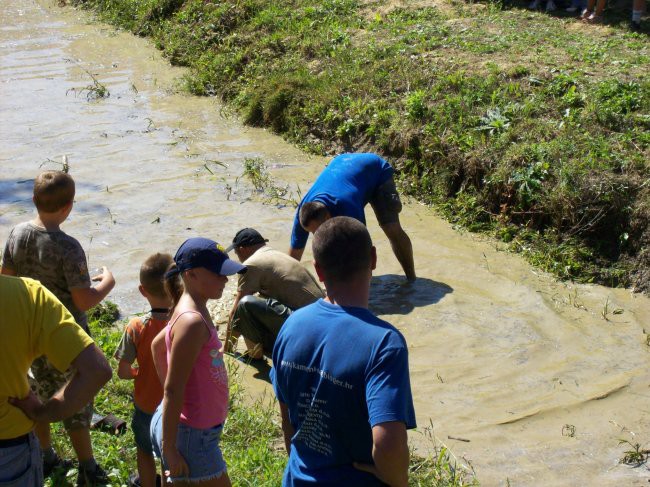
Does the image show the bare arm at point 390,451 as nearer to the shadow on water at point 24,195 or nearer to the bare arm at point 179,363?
the bare arm at point 179,363

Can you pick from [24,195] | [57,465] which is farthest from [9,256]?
[24,195]

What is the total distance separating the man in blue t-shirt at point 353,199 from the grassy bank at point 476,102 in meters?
1.54

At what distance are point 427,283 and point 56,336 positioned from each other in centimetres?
550

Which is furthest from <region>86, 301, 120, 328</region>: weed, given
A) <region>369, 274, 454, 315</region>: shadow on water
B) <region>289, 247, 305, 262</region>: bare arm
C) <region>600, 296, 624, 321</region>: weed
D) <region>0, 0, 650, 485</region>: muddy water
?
<region>600, 296, 624, 321</region>: weed

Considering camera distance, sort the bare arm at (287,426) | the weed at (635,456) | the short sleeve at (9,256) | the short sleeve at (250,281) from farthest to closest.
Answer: the short sleeve at (250,281) < the weed at (635,456) < the short sleeve at (9,256) < the bare arm at (287,426)

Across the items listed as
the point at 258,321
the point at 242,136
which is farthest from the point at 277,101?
the point at 258,321

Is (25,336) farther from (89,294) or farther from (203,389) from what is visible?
(89,294)

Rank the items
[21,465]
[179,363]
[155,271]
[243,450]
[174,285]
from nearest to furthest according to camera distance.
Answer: [21,465], [179,363], [174,285], [155,271], [243,450]

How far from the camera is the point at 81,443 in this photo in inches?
186

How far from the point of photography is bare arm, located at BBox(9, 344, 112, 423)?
320 centimetres

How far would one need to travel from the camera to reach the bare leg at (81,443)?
4711 mm

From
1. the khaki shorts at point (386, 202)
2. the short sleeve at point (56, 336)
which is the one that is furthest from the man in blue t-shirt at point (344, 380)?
the khaki shorts at point (386, 202)

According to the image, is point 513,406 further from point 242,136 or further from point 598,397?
Answer: point 242,136

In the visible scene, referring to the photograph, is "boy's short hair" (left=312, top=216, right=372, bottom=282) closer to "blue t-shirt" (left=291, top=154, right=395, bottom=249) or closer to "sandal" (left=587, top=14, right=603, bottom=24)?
"blue t-shirt" (left=291, top=154, right=395, bottom=249)
